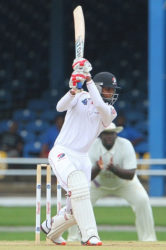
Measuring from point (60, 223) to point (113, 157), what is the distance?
291 centimetres

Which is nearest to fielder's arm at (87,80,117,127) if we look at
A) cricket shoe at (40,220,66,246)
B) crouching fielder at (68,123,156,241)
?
cricket shoe at (40,220,66,246)

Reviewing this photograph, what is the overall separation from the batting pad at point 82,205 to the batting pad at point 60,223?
17.9 inches

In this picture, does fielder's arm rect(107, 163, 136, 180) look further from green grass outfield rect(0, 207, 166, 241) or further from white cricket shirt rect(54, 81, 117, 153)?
white cricket shirt rect(54, 81, 117, 153)

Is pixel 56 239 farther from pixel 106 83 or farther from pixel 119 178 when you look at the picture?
pixel 119 178

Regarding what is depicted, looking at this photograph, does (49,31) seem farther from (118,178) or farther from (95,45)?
(118,178)

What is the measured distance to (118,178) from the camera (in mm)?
10227

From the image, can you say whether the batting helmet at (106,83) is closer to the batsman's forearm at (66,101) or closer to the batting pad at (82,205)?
the batsman's forearm at (66,101)

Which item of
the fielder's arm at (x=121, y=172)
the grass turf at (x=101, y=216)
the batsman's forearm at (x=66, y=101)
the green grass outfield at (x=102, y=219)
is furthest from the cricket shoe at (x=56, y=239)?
the grass turf at (x=101, y=216)

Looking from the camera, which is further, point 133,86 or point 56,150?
point 133,86

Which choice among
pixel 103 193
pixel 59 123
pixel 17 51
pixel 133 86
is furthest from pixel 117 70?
pixel 103 193

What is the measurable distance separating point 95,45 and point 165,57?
6977 mm

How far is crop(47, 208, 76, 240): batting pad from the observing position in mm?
7355

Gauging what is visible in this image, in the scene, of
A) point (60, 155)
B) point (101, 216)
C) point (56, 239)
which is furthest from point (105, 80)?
point (101, 216)

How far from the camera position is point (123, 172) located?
9820mm
